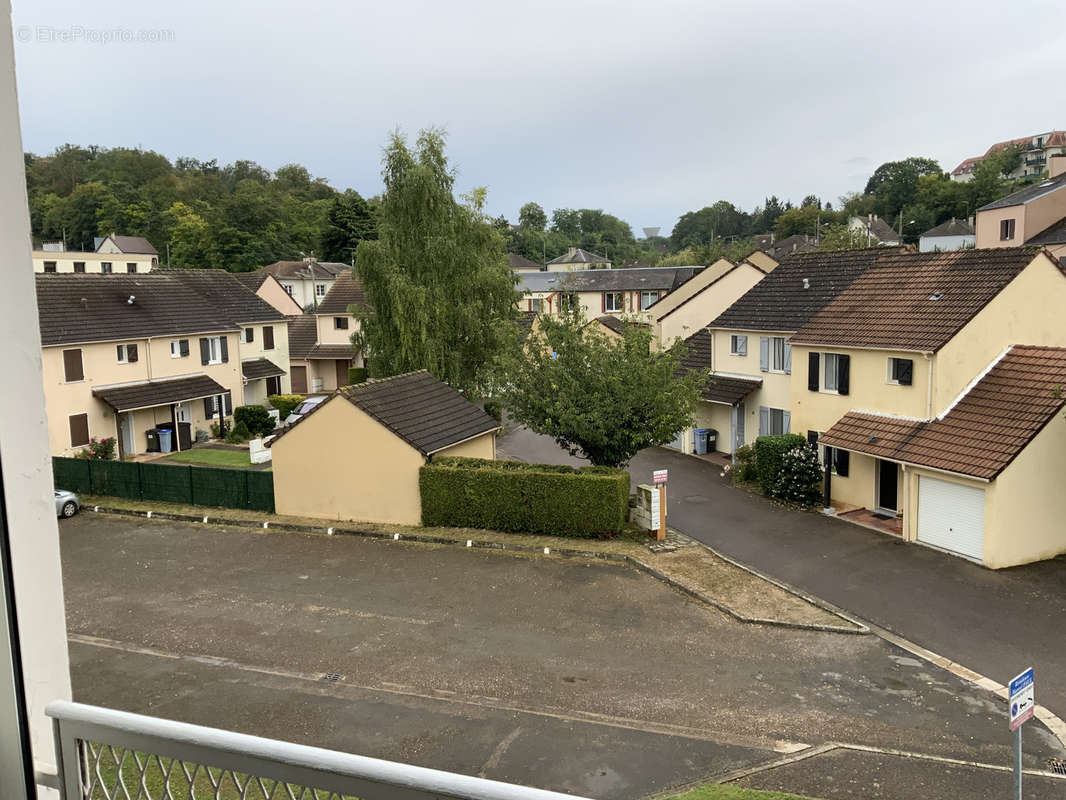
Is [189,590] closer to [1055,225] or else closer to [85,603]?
[85,603]

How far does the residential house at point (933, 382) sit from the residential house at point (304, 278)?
55.9m

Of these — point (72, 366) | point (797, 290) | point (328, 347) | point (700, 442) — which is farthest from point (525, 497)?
point (328, 347)

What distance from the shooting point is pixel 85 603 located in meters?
18.0

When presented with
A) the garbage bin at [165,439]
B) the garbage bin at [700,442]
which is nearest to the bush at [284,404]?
the garbage bin at [165,439]

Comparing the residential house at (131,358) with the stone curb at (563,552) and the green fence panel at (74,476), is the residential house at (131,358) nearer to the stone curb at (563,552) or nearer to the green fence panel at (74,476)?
the green fence panel at (74,476)

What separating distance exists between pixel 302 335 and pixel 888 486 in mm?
39822

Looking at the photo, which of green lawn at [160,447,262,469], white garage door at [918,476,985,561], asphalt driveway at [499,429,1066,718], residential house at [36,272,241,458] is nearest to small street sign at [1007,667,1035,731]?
asphalt driveway at [499,429,1066,718]

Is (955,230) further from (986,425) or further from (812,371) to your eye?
(986,425)

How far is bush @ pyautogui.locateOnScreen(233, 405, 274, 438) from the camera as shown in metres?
36.5

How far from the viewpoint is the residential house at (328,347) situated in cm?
5041

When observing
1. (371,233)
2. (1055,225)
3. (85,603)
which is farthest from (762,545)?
(371,233)

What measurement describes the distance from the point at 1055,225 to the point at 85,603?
53.5m

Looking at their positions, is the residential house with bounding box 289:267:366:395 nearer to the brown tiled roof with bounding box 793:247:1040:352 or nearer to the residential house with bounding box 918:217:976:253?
the brown tiled roof with bounding box 793:247:1040:352

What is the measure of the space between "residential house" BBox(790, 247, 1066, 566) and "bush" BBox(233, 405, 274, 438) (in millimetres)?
23160
